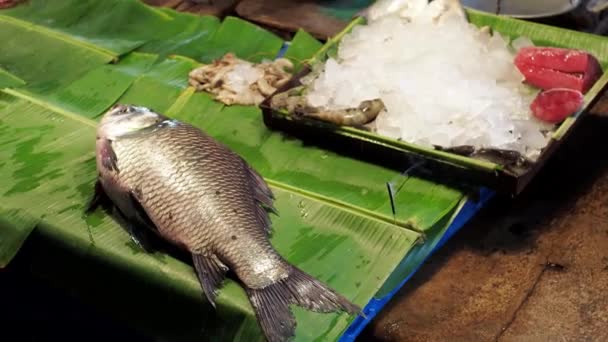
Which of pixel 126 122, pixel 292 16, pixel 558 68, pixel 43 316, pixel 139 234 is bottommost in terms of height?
pixel 43 316

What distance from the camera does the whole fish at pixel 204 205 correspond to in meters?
2.25

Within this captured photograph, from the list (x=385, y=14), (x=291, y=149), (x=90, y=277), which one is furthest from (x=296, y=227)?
(x=385, y=14)

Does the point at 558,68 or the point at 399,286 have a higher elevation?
the point at 558,68

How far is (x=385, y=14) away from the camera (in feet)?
12.3

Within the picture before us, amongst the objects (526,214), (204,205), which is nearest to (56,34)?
(204,205)

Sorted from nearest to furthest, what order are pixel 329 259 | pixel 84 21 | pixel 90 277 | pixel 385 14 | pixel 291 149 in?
1. pixel 329 259
2. pixel 90 277
3. pixel 291 149
4. pixel 385 14
5. pixel 84 21

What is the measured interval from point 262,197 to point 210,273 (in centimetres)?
45

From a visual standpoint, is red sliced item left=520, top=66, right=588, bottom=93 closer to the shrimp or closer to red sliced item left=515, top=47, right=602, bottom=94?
red sliced item left=515, top=47, right=602, bottom=94

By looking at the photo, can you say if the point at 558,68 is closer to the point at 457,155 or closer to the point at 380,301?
the point at 457,155

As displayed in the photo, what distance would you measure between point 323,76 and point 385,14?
70 centimetres

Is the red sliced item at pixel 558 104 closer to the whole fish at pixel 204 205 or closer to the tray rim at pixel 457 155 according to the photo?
the tray rim at pixel 457 155

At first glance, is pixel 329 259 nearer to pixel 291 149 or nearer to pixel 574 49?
pixel 291 149

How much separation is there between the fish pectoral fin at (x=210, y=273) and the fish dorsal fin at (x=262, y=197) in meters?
0.28

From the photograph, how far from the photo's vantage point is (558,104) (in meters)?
2.88
